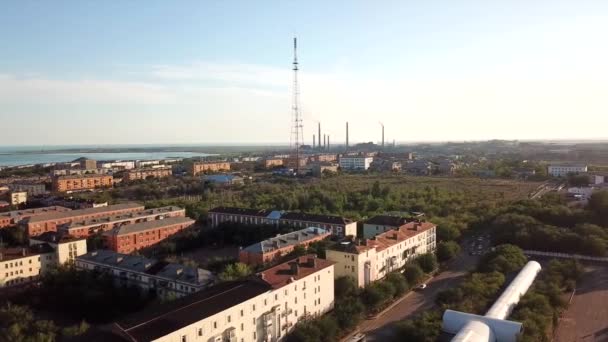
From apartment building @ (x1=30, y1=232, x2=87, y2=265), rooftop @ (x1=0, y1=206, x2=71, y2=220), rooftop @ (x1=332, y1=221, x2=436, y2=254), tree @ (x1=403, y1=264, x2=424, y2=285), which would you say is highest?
rooftop @ (x1=332, y1=221, x2=436, y2=254)

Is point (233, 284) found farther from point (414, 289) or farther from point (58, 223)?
point (58, 223)

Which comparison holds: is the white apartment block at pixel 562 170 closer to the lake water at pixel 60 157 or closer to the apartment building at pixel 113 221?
the apartment building at pixel 113 221

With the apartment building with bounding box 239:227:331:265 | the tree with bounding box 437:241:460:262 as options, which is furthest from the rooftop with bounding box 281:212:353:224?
the tree with bounding box 437:241:460:262

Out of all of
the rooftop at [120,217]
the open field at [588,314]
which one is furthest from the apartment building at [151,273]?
the open field at [588,314]

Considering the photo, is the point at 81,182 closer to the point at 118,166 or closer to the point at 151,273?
the point at 118,166

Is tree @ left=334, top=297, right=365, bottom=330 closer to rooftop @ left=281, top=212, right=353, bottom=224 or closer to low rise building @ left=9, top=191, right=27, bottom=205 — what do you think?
rooftop @ left=281, top=212, right=353, bottom=224
